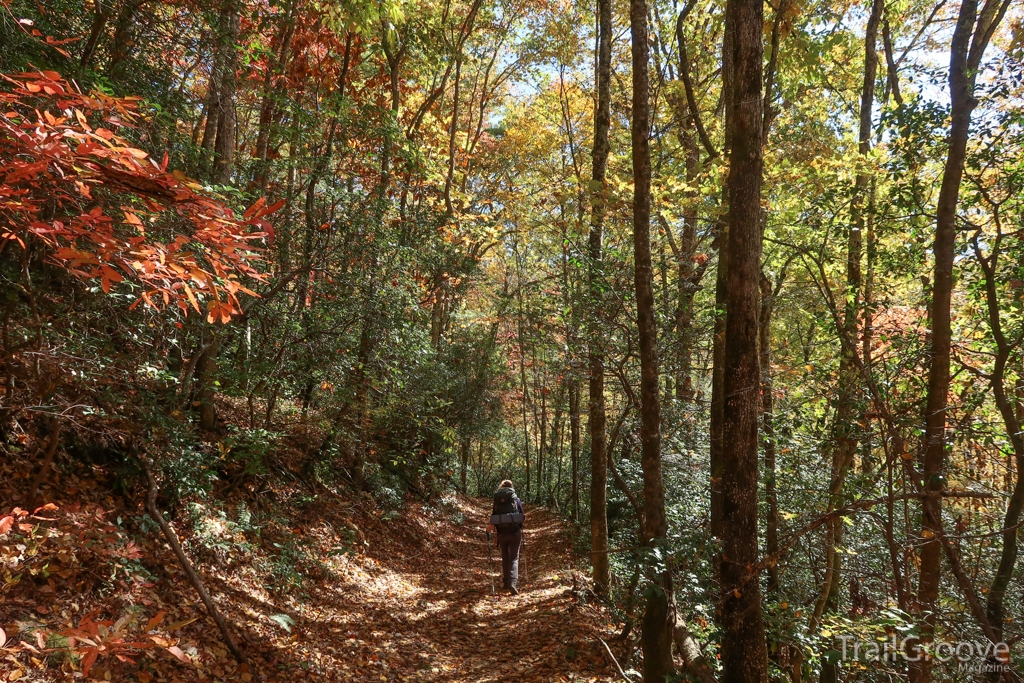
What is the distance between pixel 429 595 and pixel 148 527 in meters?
5.31

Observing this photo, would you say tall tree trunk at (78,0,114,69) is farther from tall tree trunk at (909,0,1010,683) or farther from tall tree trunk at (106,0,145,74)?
tall tree trunk at (909,0,1010,683)

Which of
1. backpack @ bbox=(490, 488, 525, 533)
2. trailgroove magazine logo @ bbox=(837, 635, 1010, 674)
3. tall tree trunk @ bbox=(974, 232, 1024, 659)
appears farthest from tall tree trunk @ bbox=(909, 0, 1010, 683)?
backpack @ bbox=(490, 488, 525, 533)

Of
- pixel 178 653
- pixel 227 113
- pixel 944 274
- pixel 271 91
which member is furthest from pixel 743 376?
pixel 271 91

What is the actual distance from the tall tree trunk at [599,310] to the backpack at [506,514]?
4.83 ft

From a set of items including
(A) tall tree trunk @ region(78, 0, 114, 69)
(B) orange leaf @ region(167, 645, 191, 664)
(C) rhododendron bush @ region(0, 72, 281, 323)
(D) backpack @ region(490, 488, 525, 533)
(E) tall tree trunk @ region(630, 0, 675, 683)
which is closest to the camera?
(C) rhododendron bush @ region(0, 72, 281, 323)

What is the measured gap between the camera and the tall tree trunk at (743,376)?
4.26 meters

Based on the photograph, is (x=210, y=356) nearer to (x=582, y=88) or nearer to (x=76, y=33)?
(x=76, y=33)

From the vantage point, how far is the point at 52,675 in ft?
13.6

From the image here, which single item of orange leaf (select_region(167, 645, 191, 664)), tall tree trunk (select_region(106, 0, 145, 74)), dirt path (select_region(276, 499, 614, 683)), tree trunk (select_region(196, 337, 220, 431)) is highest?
tall tree trunk (select_region(106, 0, 145, 74))

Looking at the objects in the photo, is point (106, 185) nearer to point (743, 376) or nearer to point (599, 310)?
point (743, 376)

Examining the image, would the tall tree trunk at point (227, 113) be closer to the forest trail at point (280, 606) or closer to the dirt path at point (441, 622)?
the forest trail at point (280, 606)

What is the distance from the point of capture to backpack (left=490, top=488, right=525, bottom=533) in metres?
10.4

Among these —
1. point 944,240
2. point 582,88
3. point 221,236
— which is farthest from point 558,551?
point 221,236

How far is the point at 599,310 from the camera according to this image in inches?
364
